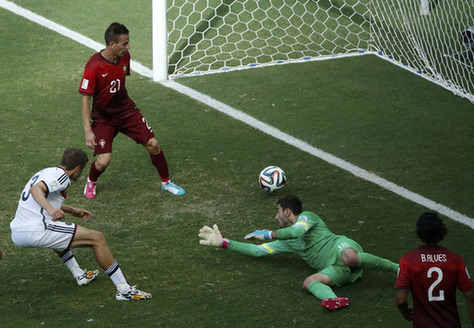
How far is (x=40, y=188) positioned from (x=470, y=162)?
507cm

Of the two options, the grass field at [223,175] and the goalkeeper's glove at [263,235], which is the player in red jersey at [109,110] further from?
the goalkeeper's glove at [263,235]

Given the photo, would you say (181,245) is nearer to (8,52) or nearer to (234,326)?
(234,326)

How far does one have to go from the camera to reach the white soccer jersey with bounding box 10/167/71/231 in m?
6.14

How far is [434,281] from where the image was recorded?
4875 millimetres

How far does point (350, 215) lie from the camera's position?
799cm

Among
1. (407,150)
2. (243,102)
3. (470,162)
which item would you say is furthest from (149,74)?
(470,162)

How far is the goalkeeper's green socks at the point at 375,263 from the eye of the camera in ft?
21.6

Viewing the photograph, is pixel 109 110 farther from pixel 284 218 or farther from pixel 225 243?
pixel 284 218

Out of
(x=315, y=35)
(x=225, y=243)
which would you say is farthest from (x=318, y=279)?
(x=315, y=35)

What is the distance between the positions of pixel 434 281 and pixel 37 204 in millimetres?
2964

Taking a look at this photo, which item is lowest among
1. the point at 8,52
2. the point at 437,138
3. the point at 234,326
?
the point at 234,326

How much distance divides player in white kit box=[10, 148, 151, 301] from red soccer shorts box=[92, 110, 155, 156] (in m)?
1.86

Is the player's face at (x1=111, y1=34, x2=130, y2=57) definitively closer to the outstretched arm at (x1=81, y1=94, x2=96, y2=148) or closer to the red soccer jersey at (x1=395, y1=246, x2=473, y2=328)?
the outstretched arm at (x1=81, y1=94, x2=96, y2=148)

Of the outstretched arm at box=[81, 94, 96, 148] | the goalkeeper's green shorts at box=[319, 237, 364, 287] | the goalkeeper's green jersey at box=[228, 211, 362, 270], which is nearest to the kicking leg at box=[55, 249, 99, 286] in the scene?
the goalkeeper's green jersey at box=[228, 211, 362, 270]
